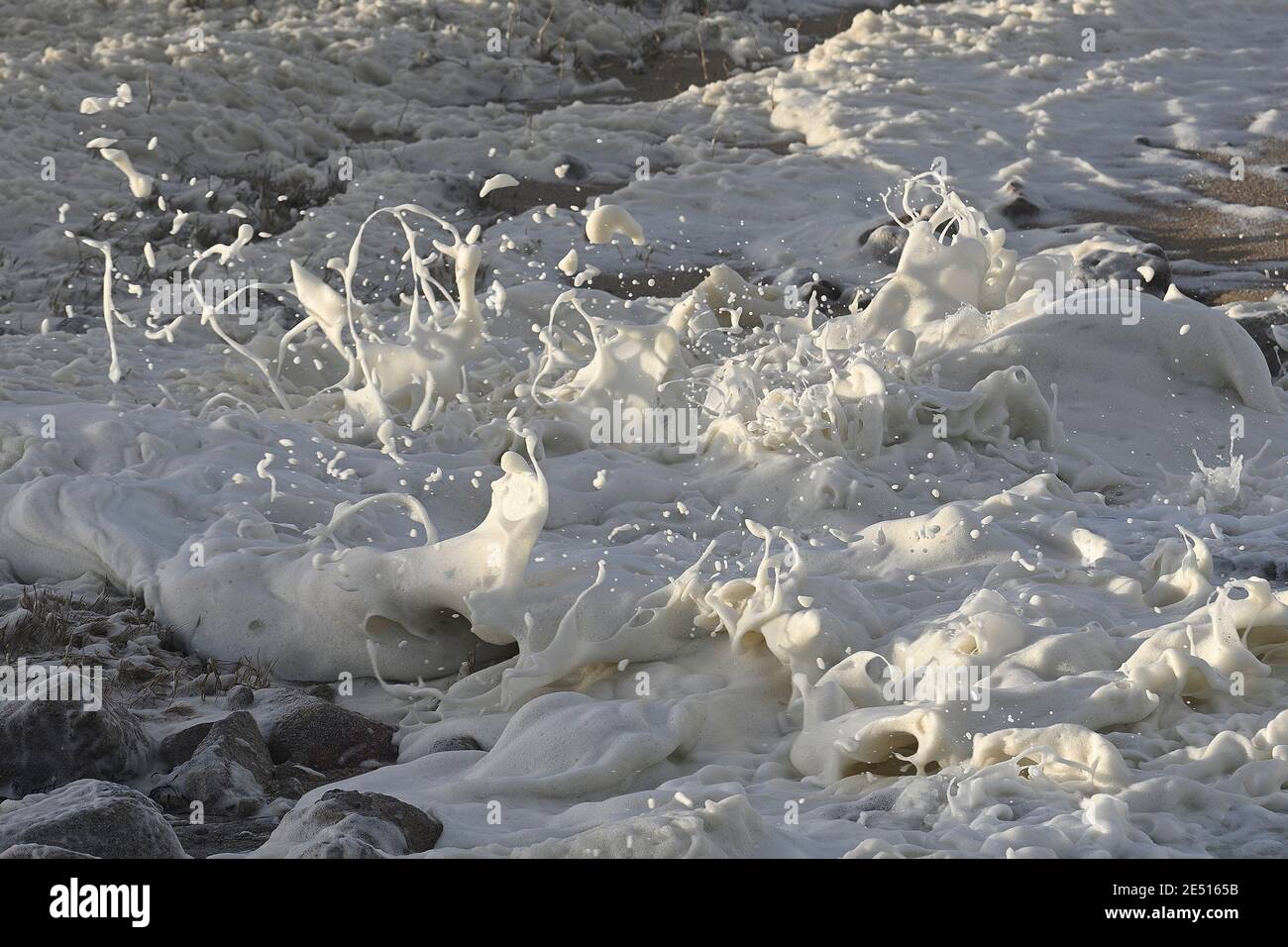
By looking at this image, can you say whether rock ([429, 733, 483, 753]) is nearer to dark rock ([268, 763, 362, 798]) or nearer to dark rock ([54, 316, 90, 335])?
dark rock ([268, 763, 362, 798])

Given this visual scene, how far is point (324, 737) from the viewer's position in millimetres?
3822

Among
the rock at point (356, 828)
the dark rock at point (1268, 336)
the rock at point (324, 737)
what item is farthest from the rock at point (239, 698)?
the dark rock at point (1268, 336)

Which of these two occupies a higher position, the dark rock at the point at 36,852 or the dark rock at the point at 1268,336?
the dark rock at the point at 36,852

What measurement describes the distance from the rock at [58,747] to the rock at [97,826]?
36 centimetres

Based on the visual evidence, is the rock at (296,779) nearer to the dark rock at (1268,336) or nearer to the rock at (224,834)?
the rock at (224,834)

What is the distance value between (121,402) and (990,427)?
11.0ft

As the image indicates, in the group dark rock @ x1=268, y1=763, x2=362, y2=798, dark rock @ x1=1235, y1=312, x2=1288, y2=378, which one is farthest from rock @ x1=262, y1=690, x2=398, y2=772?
dark rock @ x1=1235, y1=312, x2=1288, y2=378

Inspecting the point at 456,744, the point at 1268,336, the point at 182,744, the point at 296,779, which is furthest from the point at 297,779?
the point at 1268,336

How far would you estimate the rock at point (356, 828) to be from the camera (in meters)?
2.90

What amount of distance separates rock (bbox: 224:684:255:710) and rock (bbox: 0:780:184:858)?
887 millimetres

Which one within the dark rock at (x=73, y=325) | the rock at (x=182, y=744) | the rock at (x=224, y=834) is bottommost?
the dark rock at (x=73, y=325)

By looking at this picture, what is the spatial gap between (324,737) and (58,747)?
621 mm


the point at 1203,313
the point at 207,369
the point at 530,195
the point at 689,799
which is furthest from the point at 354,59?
the point at 689,799

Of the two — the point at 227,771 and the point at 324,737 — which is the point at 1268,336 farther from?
the point at 227,771
